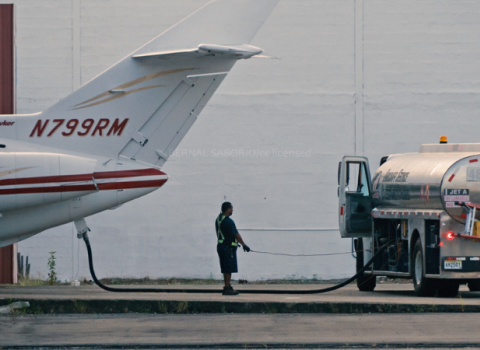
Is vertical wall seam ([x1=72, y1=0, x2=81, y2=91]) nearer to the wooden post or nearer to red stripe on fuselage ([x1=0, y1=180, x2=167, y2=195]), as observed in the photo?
the wooden post

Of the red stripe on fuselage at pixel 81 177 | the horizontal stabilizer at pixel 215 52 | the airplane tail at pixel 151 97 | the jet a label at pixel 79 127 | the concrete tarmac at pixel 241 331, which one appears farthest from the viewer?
the jet a label at pixel 79 127

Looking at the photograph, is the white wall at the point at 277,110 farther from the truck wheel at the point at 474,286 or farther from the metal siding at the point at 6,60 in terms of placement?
the truck wheel at the point at 474,286

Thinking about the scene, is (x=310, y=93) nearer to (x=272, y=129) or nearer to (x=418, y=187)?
(x=272, y=129)

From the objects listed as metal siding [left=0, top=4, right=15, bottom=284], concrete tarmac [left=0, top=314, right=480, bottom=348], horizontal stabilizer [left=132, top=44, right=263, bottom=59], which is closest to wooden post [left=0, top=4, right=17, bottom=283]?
metal siding [left=0, top=4, right=15, bottom=284]

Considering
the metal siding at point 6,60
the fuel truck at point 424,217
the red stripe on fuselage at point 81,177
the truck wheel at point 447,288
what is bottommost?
the truck wheel at point 447,288

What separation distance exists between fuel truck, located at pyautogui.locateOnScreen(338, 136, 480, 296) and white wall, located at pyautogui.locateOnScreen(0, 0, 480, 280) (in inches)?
180

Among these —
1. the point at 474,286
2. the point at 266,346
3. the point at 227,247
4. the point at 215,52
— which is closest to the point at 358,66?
the point at 474,286

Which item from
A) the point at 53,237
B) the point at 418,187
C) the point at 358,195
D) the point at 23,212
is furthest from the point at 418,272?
the point at 53,237

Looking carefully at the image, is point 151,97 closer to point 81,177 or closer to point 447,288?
point 81,177

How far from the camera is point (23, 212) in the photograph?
41.2 feet

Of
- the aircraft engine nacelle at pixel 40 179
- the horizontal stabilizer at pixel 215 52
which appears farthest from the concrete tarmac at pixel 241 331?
the horizontal stabilizer at pixel 215 52

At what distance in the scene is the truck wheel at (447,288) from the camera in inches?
A: 513

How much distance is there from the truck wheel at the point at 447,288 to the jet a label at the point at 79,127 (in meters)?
6.63

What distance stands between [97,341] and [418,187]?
709 centimetres
